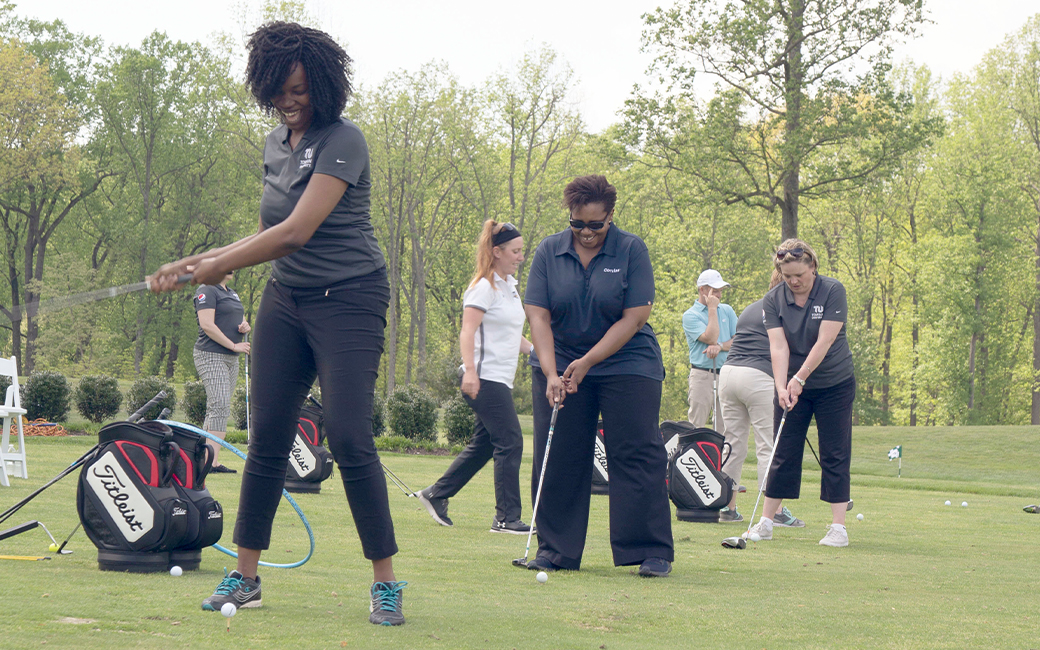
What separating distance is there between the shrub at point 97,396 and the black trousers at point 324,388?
1526 centimetres

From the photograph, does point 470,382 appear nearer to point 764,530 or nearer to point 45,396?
point 764,530

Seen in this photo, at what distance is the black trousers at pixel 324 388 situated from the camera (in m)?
3.84

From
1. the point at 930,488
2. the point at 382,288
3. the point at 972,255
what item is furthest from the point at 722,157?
the point at 382,288

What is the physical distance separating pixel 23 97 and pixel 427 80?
15.3m

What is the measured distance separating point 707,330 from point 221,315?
4.78 meters

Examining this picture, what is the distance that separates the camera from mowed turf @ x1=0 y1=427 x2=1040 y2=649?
356 cm

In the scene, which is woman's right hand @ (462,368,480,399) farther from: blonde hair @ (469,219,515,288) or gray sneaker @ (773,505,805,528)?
gray sneaker @ (773,505,805,528)

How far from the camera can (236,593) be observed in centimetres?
386

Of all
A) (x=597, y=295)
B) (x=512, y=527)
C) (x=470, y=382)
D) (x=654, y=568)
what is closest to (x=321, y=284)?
(x=597, y=295)

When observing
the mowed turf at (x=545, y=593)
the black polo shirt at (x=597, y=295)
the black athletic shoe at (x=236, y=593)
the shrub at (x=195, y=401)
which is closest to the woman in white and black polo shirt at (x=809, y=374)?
the mowed turf at (x=545, y=593)

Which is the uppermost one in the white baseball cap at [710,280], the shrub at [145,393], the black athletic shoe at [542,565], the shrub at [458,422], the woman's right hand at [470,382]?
the white baseball cap at [710,280]

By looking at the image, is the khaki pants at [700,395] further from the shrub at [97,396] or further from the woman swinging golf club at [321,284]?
the shrub at [97,396]

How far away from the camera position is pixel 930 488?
13.8 metres

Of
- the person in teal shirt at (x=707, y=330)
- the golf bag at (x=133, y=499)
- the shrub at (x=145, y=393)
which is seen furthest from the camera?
the shrub at (x=145, y=393)
